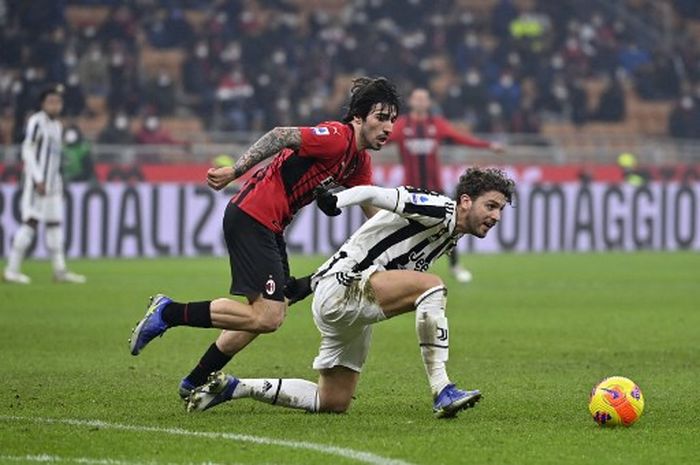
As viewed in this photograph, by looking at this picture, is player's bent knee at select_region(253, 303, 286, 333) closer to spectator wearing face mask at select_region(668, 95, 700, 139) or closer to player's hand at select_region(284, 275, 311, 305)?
player's hand at select_region(284, 275, 311, 305)

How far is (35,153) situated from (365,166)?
9.49 metres

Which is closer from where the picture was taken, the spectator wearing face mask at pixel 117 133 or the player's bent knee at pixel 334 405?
the player's bent knee at pixel 334 405

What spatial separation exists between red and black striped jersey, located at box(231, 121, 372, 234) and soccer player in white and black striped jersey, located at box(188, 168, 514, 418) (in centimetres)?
42

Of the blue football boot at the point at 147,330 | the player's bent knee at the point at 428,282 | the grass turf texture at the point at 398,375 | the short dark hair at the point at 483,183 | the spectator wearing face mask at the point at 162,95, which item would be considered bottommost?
the grass turf texture at the point at 398,375

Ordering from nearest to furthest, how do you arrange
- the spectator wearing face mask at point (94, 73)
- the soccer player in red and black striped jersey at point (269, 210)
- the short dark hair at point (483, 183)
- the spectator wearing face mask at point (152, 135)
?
the short dark hair at point (483, 183), the soccer player in red and black striped jersey at point (269, 210), the spectator wearing face mask at point (152, 135), the spectator wearing face mask at point (94, 73)

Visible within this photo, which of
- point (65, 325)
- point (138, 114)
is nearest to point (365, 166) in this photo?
point (65, 325)

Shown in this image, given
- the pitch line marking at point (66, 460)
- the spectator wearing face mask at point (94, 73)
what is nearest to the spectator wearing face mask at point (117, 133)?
the spectator wearing face mask at point (94, 73)

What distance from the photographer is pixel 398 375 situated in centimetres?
958

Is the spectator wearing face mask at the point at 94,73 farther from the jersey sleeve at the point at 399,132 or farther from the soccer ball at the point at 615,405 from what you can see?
the soccer ball at the point at 615,405

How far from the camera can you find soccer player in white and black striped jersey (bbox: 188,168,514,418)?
7328 mm

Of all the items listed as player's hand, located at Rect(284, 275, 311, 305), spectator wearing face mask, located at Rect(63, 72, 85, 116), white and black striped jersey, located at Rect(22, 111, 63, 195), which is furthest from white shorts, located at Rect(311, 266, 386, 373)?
spectator wearing face mask, located at Rect(63, 72, 85, 116)

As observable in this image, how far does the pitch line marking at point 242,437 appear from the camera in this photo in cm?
609

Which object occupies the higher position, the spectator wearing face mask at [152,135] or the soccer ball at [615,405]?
the spectator wearing face mask at [152,135]

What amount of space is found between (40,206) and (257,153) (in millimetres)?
10497
